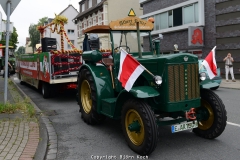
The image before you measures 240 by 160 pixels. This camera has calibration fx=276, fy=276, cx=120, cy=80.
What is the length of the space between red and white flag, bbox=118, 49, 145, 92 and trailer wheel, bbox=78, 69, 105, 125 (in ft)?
4.79

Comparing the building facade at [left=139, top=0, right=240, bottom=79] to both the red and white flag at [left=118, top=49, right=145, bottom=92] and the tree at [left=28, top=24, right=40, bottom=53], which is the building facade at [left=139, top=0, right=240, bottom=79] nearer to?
the red and white flag at [left=118, top=49, right=145, bottom=92]

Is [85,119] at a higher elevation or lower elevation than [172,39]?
lower

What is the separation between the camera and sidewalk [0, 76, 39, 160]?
13.7 feet

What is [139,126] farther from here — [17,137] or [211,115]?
[17,137]

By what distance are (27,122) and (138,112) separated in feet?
9.89

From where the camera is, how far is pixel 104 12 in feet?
113

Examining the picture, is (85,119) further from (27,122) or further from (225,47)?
(225,47)

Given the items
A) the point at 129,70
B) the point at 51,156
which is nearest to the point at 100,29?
the point at 129,70

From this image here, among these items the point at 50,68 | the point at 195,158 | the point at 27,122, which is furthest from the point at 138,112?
the point at 50,68

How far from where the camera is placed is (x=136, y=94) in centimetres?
413

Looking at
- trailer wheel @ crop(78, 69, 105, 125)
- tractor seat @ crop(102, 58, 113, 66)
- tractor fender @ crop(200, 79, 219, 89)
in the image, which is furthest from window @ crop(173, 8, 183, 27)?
tractor fender @ crop(200, 79, 219, 89)

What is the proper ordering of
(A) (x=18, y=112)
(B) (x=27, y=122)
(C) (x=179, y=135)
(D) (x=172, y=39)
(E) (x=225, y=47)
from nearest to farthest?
(C) (x=179, y=135) → (B) (x=27, y=122) → (A) (x=18, y=112) → (E) (x=225, y=47) → (D) (x=172, y=39)

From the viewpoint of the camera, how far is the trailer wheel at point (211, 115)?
4.68 metres

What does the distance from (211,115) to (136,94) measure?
5.24 ft
